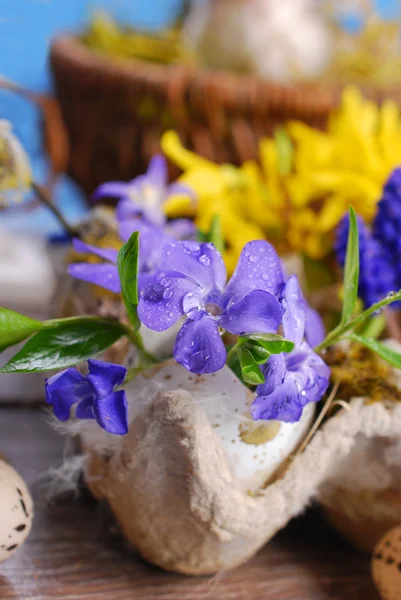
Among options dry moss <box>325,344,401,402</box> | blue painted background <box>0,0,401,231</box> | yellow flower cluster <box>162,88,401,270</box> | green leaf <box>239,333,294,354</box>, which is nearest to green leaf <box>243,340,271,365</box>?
green leaf <box>239,333,294,354</box>

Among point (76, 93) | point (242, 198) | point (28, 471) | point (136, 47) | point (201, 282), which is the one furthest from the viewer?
point (136, 47)

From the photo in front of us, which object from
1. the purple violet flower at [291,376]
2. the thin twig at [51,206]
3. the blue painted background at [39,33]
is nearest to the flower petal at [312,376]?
the purple violet flower at [291,376]

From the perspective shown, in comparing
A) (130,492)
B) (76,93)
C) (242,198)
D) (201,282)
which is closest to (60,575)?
(130,492)

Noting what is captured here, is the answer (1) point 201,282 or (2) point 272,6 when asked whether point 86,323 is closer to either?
(1) point 201,282

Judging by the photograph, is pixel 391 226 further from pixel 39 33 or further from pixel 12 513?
pixel 39 33

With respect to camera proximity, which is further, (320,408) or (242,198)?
(242,198)

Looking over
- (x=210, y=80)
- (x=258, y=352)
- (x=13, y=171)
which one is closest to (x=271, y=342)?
(x=258, y=352)

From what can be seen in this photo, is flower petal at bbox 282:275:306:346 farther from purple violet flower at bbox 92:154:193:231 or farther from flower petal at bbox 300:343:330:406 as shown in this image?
purple violet flower at bbox 92:154:193:231
